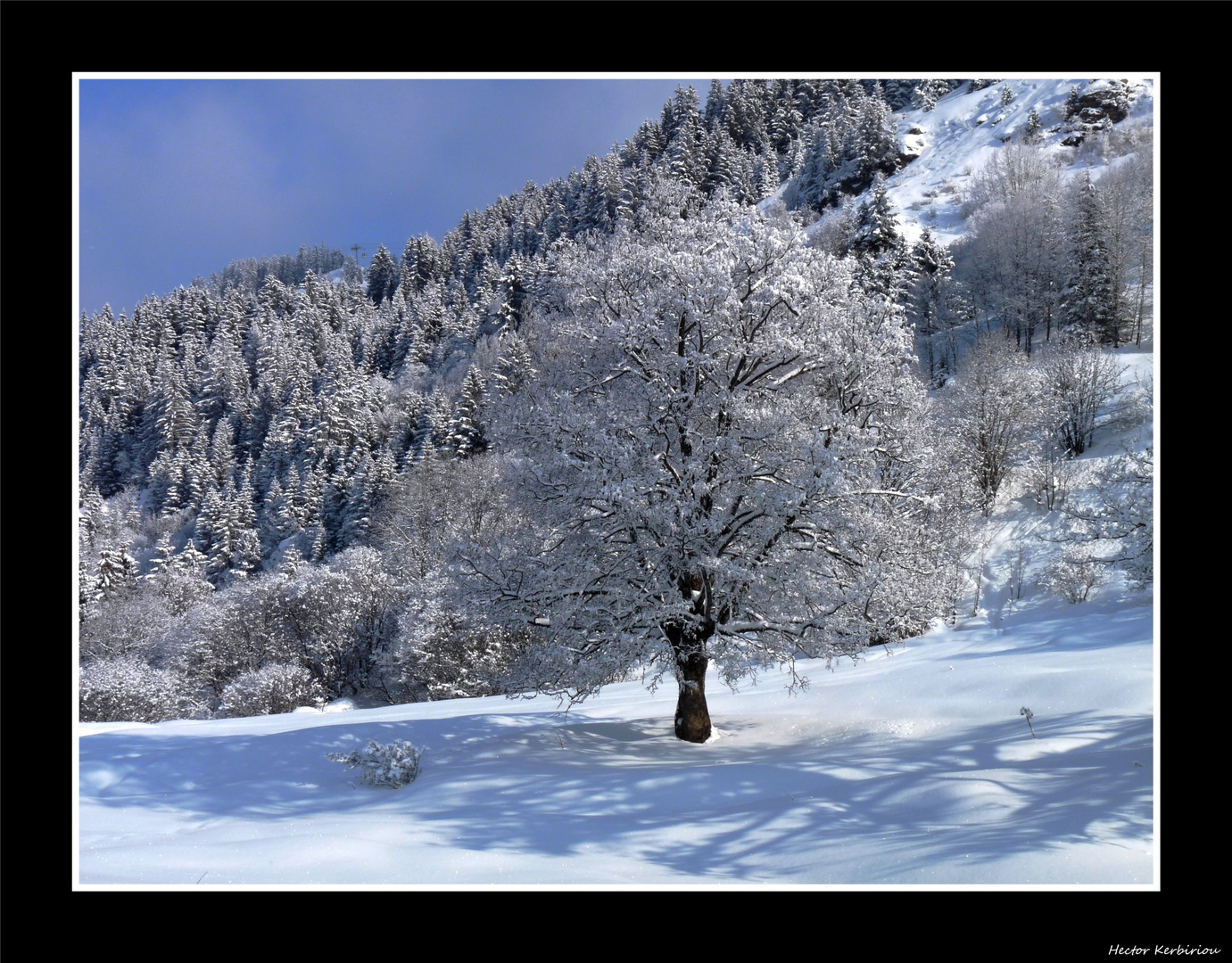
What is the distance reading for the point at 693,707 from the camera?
9672 millimetres

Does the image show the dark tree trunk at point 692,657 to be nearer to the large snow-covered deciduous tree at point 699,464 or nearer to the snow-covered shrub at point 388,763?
the large snow-covered deciduous tree at point 699,464

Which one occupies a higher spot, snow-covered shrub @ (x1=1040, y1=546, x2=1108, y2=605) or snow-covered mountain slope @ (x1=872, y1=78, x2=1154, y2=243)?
snow-covered mountain slope @ (x1=872, y1=78, x2=1154, y2=243)

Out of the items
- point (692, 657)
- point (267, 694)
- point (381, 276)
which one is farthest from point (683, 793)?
point (381, 276)

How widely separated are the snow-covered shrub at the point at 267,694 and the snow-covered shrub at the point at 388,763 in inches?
869

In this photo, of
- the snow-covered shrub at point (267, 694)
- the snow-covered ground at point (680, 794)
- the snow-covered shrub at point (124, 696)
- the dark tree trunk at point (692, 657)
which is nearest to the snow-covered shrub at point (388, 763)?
the snow-covered ground at point (680, 794)

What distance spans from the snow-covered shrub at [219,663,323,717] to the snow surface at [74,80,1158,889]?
1535 centimetres

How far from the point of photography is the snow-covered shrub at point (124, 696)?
25297 mm

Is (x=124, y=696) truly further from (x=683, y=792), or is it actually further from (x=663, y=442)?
(x=683, y=792)

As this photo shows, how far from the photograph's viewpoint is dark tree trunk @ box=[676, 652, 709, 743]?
9.45 m

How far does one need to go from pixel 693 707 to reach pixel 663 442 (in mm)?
3920

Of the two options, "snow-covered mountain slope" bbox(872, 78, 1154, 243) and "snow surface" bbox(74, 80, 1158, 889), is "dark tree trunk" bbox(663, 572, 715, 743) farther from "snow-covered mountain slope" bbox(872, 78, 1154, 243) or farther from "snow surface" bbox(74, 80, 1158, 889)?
"snow-covered mountain slope" bbox(872, 78, 1154, 243)

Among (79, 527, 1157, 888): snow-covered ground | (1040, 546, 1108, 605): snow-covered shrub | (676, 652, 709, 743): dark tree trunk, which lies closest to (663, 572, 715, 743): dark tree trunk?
(676, 652, 709, 743): dark tree trunk
